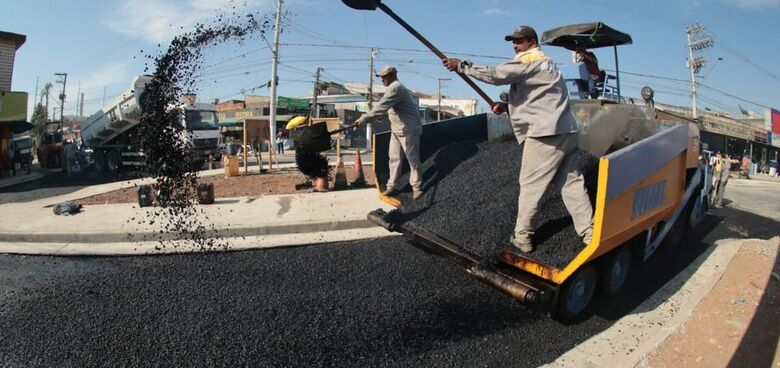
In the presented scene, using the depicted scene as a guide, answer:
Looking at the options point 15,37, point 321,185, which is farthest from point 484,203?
point 15,37

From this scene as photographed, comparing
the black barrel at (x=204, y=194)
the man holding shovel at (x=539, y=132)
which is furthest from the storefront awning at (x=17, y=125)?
the man holding shovel at (x=539, y=132)

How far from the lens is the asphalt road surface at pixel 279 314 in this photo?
271 cm

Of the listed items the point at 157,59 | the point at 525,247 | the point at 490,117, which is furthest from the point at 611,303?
the point at 157,59

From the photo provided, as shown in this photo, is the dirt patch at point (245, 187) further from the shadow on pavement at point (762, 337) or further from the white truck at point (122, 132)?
the shadow on pavement at point (762, 337)

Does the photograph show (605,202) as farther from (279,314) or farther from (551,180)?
(279,314)

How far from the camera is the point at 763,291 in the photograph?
3.70m

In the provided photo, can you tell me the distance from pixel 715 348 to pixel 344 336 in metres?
2.28

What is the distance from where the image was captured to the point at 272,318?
313 cm

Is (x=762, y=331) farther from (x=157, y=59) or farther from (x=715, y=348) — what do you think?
(x=157, y=59)

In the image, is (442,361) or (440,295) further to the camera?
(440,295)

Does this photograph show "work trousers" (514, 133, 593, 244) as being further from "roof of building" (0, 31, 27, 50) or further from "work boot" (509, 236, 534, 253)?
"roof of building" (0, 31, 27, 50)

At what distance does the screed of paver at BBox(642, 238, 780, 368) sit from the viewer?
2.68m

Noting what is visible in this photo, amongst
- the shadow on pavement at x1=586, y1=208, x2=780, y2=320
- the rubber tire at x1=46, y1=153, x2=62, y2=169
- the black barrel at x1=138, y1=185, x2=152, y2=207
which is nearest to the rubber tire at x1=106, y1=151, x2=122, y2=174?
the rubber tire at x1=46, y1=153, x2=62, y2=169

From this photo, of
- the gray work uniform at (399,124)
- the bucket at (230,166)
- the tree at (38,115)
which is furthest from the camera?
the tree at (38,115)
